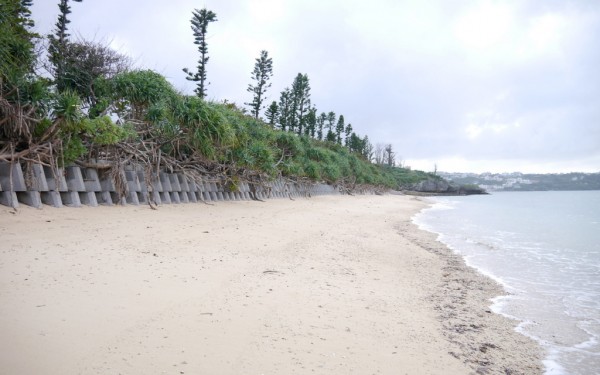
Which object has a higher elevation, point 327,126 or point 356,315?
point 327,126

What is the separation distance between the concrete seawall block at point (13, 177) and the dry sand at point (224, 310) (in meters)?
0.63

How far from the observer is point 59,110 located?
7.25m

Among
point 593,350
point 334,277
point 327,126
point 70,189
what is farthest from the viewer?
point 327,126

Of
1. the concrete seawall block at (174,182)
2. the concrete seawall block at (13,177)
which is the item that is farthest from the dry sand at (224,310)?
the concrete seawall block at (174,182)

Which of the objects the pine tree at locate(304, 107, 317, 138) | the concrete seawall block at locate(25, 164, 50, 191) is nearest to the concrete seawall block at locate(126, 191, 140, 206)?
the concrete seawall block at locate(25, 164, 50, 191)

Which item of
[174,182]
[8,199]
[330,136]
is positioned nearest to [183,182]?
[174,182]

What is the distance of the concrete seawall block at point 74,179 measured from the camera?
7.88 m

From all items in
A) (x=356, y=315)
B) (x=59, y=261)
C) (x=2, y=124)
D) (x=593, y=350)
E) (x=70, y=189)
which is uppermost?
(x=2, y=124)

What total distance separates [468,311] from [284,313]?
7.27ft

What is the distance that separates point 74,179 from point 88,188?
46cm

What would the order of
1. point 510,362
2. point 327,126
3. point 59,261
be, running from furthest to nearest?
point 327,126 < point 59,261 < point 510,362

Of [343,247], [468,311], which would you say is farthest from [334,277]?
[343,247]

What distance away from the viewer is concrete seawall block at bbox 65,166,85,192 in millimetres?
7879

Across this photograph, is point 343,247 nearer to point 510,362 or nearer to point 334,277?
point 334,277
